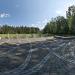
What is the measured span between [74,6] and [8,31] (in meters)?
51.5

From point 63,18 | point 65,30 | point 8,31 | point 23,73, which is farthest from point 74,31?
point 23,73

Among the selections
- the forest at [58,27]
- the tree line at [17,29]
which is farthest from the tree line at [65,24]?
the tree line at [17,29]

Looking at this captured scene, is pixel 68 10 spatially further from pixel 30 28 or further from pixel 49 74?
pixel 49 74

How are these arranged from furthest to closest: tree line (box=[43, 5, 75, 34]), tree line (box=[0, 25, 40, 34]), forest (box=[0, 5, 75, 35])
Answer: tree line (box=[0, 25, 40, 34]), forest (box=[0, 5, 75, 35]), tree line (box=[43, 5, 75, 34])

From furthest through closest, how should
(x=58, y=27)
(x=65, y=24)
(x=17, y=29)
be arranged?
(x=17, y=29) < (x=58, y=27) < (x=65, y=24)

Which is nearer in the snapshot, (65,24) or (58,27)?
(65,24)

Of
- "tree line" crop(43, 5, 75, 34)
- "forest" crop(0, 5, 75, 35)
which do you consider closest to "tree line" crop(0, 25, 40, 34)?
"forest" crop(0, 5, 75, 35)

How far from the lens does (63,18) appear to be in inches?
5468

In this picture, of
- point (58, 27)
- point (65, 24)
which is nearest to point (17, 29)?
point (58, 27)

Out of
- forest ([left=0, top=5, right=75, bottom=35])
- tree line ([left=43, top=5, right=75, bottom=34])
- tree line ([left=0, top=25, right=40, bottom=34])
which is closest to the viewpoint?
tree line ([left=43, top=5, right=75, bottom=34])

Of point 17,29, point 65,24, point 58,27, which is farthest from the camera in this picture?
point 17,29

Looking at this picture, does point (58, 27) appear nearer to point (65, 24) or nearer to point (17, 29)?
point (65, 24)

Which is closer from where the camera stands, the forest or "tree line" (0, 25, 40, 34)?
the forest

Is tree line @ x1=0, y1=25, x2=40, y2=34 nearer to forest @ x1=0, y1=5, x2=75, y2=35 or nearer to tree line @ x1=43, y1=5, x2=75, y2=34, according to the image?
forest @ x1=0, y1=5, x2=75, y2=35
